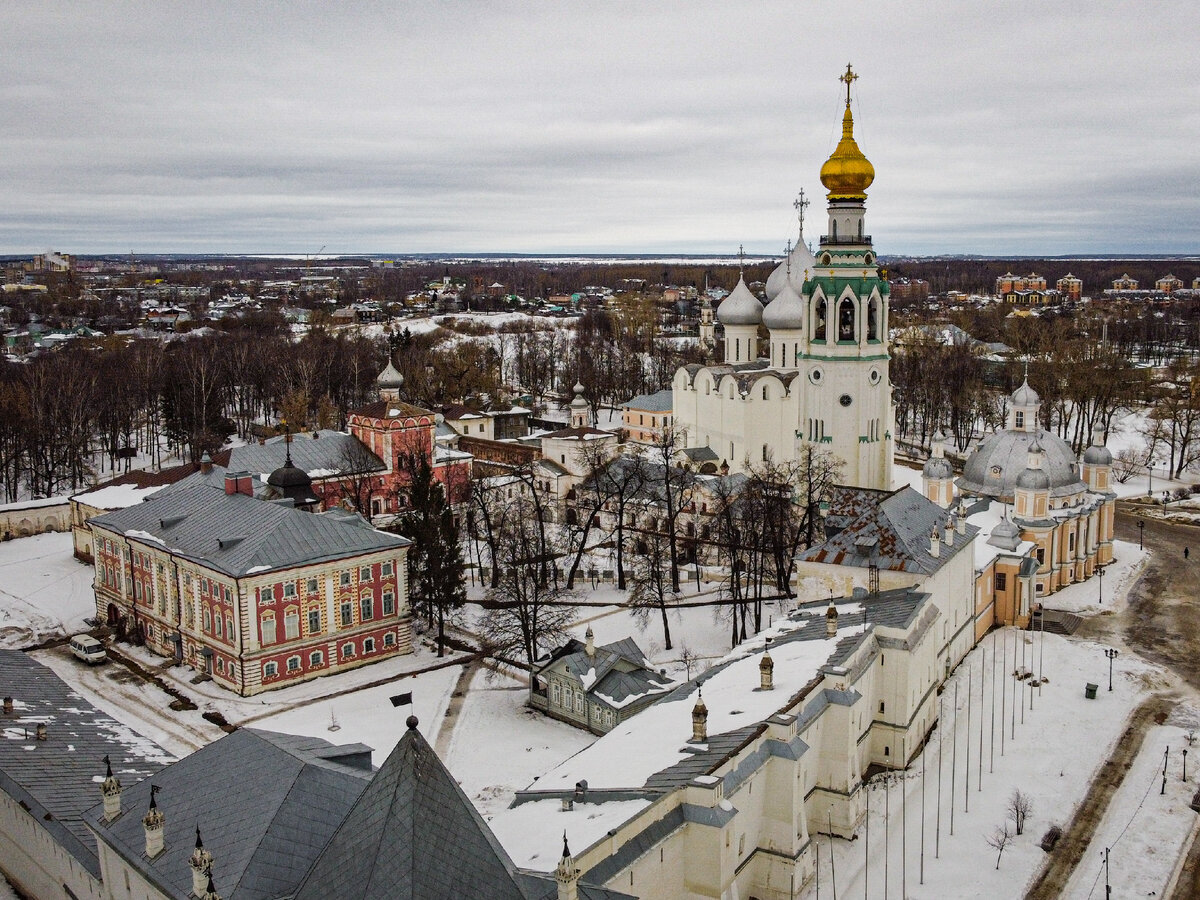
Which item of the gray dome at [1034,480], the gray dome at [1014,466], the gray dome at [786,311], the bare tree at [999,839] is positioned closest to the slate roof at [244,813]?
the bare tree at [999,839]

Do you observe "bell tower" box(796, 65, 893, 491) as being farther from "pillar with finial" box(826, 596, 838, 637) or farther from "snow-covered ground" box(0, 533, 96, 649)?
"snow-covered ground" box(0, 533, 96, 649)

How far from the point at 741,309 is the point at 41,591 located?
31.2 meters

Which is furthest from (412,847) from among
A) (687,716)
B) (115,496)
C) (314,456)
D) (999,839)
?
(314,456)

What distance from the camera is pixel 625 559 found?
39562mm

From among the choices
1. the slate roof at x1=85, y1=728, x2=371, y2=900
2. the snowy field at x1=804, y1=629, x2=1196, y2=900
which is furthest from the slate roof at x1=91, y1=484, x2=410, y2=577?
the snowy field at x1=804, y1=629, x2=1196, y2=900

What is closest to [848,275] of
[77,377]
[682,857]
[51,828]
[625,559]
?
[625,559]

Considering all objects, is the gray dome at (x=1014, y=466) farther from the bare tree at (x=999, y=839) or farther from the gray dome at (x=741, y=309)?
the bare tree at (x=999, y=839)

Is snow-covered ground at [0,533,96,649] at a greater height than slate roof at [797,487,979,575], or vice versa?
slate roof at [797,487,979,575]

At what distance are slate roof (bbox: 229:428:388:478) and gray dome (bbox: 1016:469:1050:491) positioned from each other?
25416 mm

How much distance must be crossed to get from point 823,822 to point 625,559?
18.8 metres

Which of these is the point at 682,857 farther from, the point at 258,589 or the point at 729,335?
the point at 729,335

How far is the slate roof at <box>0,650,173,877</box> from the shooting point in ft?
55.9

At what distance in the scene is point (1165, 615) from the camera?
34.5m

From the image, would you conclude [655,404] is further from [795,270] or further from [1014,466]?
[1014,466]
